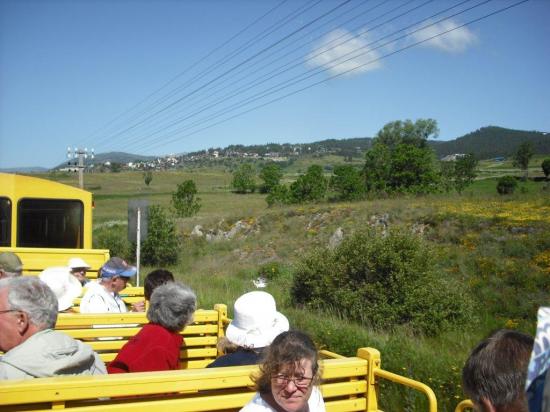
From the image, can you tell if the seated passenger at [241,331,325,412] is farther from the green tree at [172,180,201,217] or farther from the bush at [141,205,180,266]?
the green tree at [172,180,201,217]

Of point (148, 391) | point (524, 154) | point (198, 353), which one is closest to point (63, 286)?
point (198, 353)

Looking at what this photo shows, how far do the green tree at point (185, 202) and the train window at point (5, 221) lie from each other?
40844 mm

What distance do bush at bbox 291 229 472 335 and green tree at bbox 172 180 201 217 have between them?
37.0 metres

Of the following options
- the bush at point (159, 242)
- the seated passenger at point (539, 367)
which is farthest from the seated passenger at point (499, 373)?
the bush at point (159, 242)

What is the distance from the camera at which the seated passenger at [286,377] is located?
2.63 metres

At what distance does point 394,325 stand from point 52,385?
916 centimetres

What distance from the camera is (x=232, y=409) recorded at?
3035mm

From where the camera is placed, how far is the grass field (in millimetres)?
6516

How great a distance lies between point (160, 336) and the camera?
378 centimetres

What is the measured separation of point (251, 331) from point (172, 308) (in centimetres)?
72

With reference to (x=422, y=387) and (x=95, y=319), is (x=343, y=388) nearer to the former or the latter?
(x=422, y=387)

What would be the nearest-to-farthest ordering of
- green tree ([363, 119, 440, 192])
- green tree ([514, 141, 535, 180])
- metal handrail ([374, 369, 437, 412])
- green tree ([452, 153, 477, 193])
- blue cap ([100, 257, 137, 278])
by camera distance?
metal handrail ([374, 369, 437, 412]) < blue cap ([100, 257, 137, 278]) < green tree ([363, 119, 440, 192]) < green tree ([452, 153, 477, 193]) < green tree ([514, 141, 535, 180])

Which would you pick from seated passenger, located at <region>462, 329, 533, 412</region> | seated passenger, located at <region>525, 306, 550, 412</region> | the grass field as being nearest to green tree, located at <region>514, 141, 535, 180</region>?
the grass field

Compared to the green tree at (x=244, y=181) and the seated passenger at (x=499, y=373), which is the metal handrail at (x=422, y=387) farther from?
the green tree at (x=244, y=181)
